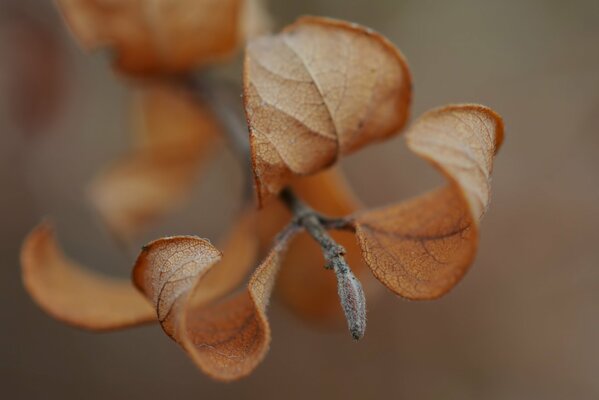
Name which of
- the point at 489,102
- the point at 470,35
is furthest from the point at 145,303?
the point at 470,35

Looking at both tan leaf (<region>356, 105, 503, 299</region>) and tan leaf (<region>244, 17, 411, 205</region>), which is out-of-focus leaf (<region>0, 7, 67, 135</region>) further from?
tan leaf (<region>356, 105, 503, 299</region>)

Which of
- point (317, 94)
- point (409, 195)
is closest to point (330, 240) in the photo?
point (317, 94)

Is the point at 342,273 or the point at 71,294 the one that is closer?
the point at 342,273

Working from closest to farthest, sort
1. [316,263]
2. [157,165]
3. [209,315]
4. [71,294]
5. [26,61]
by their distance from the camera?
[209,315] → [71,294] → [316,263] → [157,165] → [26,61]

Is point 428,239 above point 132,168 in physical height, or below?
above

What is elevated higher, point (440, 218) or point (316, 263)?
point (440, 218)

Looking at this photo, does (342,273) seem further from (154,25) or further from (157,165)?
(157,165)

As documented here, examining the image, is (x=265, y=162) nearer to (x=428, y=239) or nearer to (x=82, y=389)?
(x=428, y=239)
